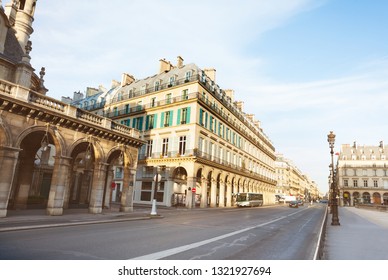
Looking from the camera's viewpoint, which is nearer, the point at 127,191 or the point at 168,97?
the point at 127,191

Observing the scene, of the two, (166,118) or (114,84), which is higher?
(114,84)

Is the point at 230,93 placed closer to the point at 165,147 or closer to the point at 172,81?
the point at 172,81

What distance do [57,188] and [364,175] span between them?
3491 inches

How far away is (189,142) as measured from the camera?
3234 centimetres

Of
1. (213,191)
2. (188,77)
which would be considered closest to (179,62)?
(188,77)

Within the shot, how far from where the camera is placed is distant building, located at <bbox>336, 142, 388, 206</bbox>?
76.4m

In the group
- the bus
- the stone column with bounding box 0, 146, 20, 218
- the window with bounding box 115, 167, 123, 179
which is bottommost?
the bus

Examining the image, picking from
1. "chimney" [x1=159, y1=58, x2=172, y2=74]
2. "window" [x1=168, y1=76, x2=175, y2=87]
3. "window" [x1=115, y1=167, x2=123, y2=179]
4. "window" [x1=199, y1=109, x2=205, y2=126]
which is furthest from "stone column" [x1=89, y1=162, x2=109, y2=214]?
"chimney" [x1=159, y1=58, x2=172, y2=74]

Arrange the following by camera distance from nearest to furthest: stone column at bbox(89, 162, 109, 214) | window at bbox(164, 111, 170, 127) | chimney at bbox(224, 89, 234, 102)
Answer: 1. stone column at bbox(89, 162, 109, 214)
2. window at bbox(164, 111, 170, 127)
3. chimney at bbox(224, 89, 234, 102)

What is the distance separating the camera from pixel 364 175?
259ft

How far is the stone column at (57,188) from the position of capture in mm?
14852

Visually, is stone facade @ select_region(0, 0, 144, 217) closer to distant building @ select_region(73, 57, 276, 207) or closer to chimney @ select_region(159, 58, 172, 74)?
distant building @ select_region(73, 57, 276, 207)

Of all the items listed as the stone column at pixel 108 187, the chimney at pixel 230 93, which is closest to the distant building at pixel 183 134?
the chimney at pixel 230 93
